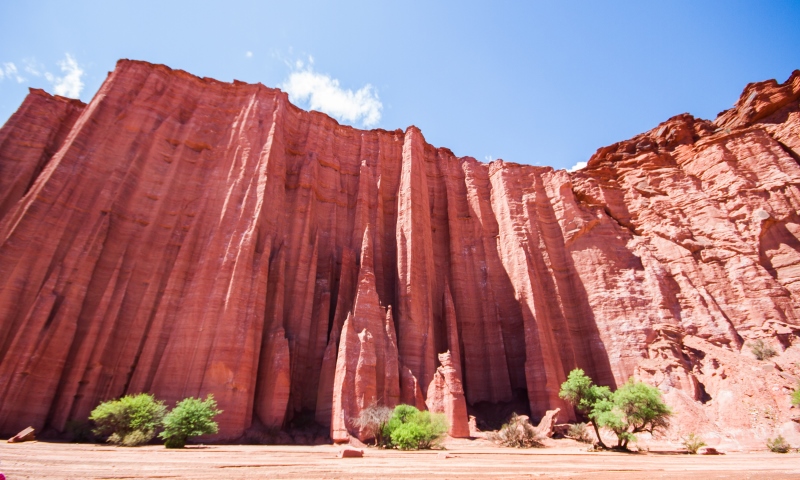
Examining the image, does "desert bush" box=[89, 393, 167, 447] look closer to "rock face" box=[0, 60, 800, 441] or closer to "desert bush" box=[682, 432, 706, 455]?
"rock face" box=[0, 60, 800, 441]

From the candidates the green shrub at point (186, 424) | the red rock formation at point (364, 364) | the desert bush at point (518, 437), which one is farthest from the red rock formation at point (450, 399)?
the green shrub at point (186, 424)

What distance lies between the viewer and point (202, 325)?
74.9 ft

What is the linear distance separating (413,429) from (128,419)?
1278 cm

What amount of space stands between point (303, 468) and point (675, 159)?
46463 mm

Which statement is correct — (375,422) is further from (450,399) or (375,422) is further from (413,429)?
(450,399)

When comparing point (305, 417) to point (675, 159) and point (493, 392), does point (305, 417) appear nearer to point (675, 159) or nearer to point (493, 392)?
point (493, 392)

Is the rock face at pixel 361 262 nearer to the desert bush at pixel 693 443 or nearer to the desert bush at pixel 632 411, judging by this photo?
the desert bush at pixel 693 443

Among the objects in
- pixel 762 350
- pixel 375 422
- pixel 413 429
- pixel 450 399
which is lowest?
pixel 413 429

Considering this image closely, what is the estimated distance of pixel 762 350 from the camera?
1069 inches

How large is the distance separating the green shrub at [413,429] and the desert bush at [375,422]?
286 millimetres

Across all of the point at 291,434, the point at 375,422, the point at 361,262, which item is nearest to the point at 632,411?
the point at 375,422

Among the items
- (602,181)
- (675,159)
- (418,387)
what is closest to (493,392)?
(418,387)

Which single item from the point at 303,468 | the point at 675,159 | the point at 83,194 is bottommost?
the point at 303,468

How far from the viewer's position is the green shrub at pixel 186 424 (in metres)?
16.4
